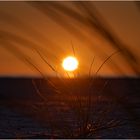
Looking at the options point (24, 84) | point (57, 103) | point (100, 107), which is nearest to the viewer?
point (100, 107)

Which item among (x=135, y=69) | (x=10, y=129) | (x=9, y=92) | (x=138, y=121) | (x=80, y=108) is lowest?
(x=138, y=121)

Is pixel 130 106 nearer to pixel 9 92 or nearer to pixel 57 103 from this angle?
pixel 57 103

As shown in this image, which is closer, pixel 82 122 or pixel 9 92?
pixel 82 122

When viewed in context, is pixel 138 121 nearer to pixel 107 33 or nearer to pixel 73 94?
pixel 107 33

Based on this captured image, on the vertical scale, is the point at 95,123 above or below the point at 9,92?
below

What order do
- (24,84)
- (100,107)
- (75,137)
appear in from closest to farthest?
(75,137) < (100,107) < (24,84)

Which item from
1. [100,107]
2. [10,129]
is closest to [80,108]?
[100,107]
